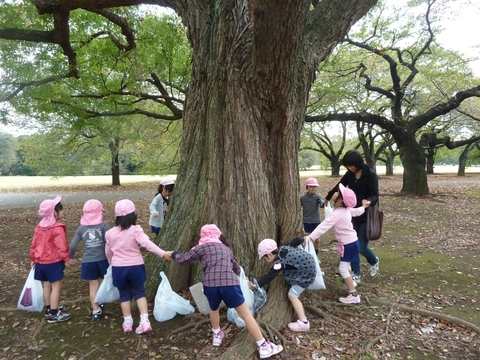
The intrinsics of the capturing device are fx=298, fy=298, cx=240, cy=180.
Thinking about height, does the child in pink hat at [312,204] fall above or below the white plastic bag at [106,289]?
above

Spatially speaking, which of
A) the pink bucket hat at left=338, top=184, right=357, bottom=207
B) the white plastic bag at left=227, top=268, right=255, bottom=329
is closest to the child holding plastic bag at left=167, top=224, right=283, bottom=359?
the white plastic bag at left=227, top=268, right=255, bottom=329

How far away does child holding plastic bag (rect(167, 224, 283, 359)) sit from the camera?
2.71m

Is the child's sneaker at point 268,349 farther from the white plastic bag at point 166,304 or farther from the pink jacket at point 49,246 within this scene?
the pink jacket at point 49,246

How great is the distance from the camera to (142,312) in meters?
3.20

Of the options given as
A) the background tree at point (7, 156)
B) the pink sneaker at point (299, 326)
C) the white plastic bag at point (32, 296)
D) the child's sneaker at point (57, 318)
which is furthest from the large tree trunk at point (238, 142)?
the background tree at point (7, 156)

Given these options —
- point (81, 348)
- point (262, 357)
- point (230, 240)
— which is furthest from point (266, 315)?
point (81, 348)

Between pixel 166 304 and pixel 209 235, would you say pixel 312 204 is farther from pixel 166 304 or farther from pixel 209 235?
pixel 166 304

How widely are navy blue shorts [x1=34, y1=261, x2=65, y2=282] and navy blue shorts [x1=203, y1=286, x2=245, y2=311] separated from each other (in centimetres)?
186

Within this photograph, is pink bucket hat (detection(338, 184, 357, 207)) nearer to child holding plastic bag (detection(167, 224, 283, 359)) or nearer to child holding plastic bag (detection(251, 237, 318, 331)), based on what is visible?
child holding plastic bag (detection(251, 237, 318, 331))

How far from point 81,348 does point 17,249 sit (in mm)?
4956

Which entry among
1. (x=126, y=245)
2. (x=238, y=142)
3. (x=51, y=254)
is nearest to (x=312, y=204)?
(x=238, y=142)

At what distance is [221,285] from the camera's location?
2760mm

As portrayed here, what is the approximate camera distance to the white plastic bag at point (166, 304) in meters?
3.29

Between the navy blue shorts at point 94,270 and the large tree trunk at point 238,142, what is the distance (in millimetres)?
598
